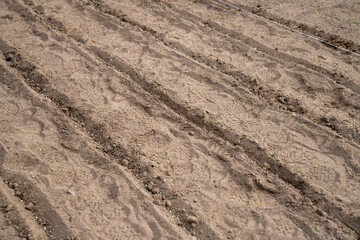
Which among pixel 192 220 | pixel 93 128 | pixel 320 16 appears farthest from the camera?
pixel 320 16

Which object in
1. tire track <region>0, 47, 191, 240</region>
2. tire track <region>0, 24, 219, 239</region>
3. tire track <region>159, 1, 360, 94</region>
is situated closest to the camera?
tire track <region>0, 47, 191, 240</region>

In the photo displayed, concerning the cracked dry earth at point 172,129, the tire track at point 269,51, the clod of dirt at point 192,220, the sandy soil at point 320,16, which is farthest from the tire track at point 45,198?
the sandy soil at point 320,16

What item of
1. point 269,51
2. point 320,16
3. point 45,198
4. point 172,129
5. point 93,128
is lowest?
point 45,198

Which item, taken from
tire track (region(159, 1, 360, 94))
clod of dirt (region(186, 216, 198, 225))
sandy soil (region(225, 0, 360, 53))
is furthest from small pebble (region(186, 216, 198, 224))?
sandy soil (region(225, 0, 360, 53))

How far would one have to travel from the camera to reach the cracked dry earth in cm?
360

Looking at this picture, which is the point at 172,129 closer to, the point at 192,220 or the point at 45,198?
the point at 192,220

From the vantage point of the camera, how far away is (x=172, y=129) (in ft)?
14.8

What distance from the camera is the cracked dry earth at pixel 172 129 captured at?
360 cm

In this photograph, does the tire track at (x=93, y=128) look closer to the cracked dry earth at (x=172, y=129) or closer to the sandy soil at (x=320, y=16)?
the cracked dry earth at (x=172, y=129)

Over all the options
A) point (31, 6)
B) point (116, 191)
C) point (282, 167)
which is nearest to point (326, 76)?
point (282, 167)

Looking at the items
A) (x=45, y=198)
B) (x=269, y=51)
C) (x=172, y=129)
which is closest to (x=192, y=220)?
(x=172, y=129)

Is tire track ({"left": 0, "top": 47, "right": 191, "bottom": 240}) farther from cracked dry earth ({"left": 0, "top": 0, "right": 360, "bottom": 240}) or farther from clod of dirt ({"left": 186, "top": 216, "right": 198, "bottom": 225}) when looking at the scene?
clod of dirt ({"left": 186, "top": 216, "right": 198, "bottom": 225})

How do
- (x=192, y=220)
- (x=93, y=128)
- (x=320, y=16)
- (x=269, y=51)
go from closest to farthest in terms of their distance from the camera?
1. (x=192, y=220)
2. (x=93, y=128)
3. (x=269, y=51)
4. (x=320, y=16)

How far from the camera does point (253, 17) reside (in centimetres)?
668
